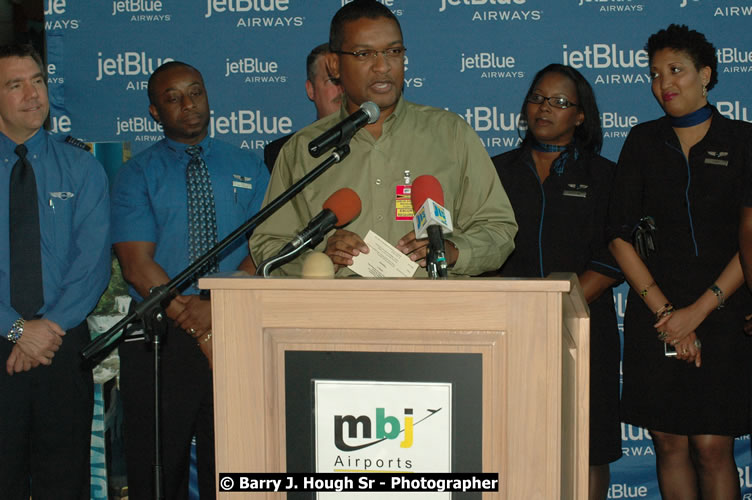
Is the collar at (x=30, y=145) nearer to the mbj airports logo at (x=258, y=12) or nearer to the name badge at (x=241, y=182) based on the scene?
the name badge at (x=241, y=182)

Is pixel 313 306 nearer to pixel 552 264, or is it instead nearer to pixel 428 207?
pixel 428 207

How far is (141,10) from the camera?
4.23m

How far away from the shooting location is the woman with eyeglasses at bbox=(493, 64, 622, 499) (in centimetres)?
364

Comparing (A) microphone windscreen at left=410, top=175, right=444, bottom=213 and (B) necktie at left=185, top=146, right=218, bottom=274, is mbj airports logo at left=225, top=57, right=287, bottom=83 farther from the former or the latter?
(A) microphone windscreen at left=410, top=175, right=444, bottom=213

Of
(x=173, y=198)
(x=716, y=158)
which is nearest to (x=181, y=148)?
(x=173, y=198)

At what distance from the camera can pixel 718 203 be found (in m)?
3.42

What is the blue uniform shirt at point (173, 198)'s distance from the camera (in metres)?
3.62

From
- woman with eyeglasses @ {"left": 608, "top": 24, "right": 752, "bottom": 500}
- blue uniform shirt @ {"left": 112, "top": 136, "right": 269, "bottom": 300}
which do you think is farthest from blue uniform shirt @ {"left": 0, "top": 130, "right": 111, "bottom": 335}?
woman with eyeglasses @ {"left": 608, "top": 24, "right": 752, "bottom": 500}

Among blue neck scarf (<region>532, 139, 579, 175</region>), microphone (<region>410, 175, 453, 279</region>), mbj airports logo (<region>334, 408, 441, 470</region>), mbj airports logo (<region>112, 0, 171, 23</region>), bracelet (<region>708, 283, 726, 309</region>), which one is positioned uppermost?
mbj airports logo (<region>112, 0, 171, 23</region>)

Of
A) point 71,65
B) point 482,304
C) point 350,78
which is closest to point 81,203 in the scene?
point 71,65

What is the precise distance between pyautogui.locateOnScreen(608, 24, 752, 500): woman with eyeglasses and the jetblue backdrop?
20.6 inches

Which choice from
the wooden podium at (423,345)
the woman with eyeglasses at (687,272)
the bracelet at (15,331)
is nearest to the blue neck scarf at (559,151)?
the woman with eyeglasses at (687,272)

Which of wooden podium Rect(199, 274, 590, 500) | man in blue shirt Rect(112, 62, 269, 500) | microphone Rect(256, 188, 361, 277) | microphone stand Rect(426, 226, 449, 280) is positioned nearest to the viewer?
wooden podium Rect(199, 274, 590, 500)

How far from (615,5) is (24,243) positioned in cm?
314
